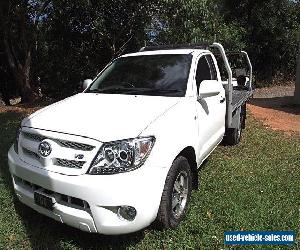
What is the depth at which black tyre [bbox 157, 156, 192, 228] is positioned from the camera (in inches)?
143

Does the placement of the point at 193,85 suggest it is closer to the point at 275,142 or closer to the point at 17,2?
the point at 275,142

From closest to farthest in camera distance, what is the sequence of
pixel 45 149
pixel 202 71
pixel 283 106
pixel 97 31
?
pixel 45 149, pixel 202 71, pixel 283 106, pixel 97 31

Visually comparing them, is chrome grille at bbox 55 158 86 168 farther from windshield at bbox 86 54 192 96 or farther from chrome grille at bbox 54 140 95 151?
windshield at bbox 86 54 192 96

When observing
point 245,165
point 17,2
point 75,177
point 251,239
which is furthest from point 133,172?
point 17,2

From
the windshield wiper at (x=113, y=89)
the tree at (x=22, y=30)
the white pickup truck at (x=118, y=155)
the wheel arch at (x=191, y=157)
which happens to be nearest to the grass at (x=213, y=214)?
the white pickup truck at (x=118, y=155)

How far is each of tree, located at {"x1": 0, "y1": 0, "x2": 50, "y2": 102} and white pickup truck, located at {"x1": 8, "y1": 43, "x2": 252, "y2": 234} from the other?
36.3 ft

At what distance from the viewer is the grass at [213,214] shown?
382 centimetres

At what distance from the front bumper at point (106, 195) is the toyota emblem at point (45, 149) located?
0.49 feet

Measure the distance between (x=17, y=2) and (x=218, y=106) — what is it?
1134 centimetres

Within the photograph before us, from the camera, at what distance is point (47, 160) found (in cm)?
344

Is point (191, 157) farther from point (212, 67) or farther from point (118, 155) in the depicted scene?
point (212, 67)

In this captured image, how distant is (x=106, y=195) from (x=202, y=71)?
2.65m

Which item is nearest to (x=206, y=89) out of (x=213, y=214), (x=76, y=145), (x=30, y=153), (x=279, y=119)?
(x=213, y=214)

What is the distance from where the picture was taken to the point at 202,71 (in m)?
5.21
